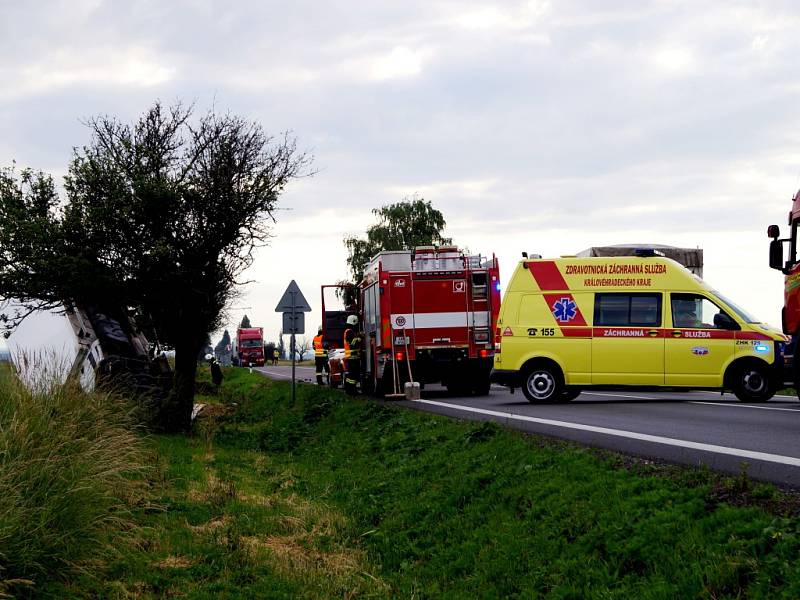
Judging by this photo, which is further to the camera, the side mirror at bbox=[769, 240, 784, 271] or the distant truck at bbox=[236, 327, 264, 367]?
the distant truck at bbox=[236, 327, 264, 367]

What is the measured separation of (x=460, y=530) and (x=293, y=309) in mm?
15791

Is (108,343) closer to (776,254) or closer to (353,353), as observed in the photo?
(353,353)

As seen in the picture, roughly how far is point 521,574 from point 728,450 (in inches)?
131

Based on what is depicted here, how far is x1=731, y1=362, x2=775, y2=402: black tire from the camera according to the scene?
16984mm

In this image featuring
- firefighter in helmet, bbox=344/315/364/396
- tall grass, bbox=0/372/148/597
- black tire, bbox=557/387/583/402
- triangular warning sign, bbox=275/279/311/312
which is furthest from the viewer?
triangular warning sign, bbox=275/279/311/312

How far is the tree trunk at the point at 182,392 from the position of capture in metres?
18.0

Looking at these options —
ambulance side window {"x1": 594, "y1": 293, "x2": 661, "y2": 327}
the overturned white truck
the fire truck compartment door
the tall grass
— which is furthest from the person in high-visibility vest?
the tall grass

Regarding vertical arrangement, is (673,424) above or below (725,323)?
below

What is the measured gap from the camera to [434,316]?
21.4 m

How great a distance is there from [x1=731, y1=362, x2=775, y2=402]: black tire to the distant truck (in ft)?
222

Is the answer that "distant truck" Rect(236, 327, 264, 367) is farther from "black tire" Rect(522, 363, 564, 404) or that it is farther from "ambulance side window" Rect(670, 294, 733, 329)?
"ambulance side window" Rect(670, 294, 733, 329)

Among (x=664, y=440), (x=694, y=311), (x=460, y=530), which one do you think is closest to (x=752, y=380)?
(x=694, y=311)

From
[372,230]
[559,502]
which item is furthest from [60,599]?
[372,230]

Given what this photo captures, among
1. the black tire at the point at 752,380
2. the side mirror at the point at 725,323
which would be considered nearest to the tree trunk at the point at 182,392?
the side mirror at the point at 725,323
